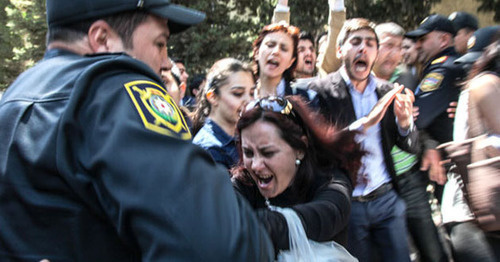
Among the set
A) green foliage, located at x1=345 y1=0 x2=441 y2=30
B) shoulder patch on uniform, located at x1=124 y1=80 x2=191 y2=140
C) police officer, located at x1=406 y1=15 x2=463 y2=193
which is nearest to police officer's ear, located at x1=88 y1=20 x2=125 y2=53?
shoulder patch on uniform, located at x1=124 y1=80 x2=191 y2=140

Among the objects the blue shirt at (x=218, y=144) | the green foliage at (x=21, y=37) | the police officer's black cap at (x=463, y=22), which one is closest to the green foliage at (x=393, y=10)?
the police officer's black cap at (x=463, y=22)

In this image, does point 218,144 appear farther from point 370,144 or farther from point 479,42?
point 479,42

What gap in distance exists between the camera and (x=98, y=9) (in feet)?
3.88

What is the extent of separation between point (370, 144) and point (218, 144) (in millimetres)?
1176

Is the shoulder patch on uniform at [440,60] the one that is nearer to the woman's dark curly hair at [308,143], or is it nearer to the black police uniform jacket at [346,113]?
the black police uniform jacket at [346,113]

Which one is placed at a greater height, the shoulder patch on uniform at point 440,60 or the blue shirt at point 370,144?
the shoulder patch on uniform at point 440,60

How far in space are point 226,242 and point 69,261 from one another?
369 millimetres

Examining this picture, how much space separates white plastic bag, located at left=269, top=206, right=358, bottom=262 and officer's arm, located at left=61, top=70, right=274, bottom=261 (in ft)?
1.99

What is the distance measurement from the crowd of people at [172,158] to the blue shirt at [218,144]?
0.4 inches

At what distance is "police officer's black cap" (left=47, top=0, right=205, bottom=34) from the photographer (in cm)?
118

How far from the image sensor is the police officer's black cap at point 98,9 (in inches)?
46.6

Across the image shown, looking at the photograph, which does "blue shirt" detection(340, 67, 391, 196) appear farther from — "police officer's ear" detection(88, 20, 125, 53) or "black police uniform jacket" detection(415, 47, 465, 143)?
"police officer's ear" detection(88, 20, 125, 53)

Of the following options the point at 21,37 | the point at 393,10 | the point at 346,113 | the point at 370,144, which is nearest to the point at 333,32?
the point at 346,113

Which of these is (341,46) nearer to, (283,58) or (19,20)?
(283,58)
